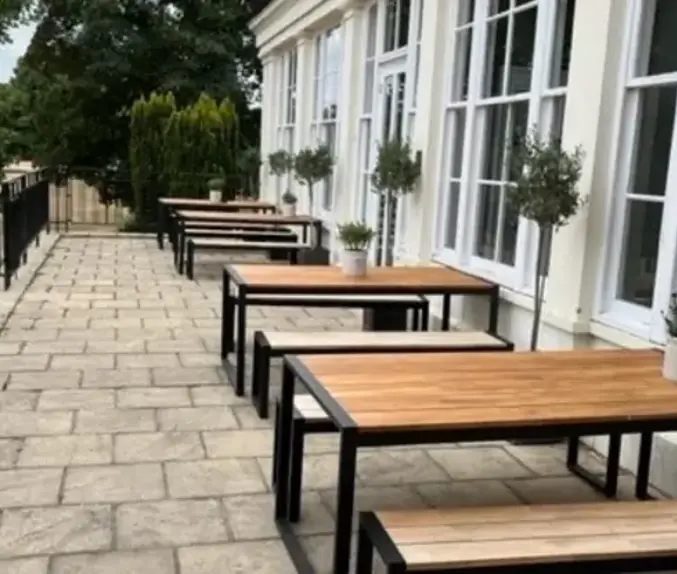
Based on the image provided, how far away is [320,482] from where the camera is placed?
10.8 ft

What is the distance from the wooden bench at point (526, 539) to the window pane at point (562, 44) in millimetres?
2661

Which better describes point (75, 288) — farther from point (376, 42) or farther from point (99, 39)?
point (99, 39)

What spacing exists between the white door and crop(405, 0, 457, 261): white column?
0.64m

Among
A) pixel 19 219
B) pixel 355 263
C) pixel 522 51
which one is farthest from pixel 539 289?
pixel 19 219

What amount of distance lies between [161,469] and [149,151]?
10.5 metres

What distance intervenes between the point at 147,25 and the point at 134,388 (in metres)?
14.9

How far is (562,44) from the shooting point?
4258mm

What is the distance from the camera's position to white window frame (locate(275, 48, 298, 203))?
1140 cm

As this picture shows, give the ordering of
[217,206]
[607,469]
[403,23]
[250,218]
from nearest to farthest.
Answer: [607,469]
[403,23]
[250,218]
[217,206]

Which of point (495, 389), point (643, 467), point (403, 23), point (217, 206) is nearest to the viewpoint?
point (495, 389)

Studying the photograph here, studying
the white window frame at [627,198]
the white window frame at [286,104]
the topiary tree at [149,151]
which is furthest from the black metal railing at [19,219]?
the white window frame at [627,198]

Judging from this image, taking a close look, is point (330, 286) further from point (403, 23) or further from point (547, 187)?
point (403, 23)

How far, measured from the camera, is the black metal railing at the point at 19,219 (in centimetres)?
721

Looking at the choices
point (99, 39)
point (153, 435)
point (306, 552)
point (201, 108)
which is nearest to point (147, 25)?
point (99, 39)
